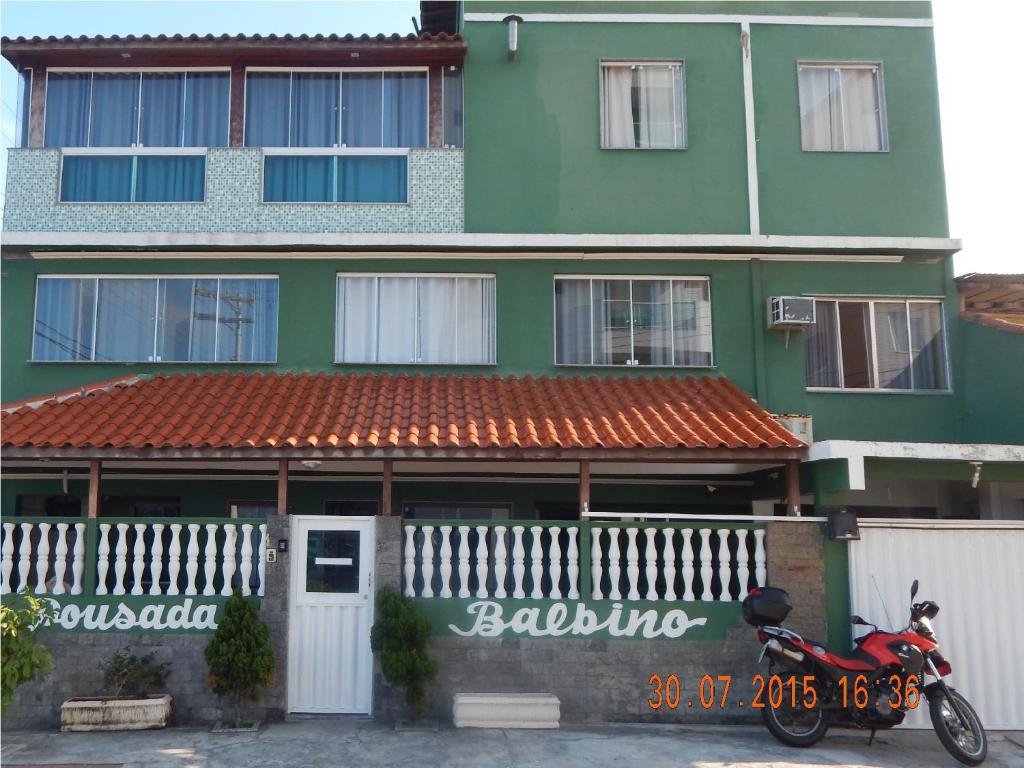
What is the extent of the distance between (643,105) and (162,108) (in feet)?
21.4

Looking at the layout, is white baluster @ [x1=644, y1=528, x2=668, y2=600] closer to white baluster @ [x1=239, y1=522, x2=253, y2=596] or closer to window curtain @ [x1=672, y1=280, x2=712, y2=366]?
window curtain @ [x1=672, y1=280, x2=712, y2=366]

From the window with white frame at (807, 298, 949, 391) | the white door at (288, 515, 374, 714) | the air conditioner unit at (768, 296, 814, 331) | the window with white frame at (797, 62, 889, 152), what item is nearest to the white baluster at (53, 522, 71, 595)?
the white door at (288, 515, 374, 714)

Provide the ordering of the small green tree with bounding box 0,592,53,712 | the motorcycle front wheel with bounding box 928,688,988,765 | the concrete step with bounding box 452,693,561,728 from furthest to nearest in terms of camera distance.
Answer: the concrete step with bounding box 452,693,561,728, the motorcycle front wheel with bounding box 928,688,988,765, the small green tree with bounding box 0,592,53,712

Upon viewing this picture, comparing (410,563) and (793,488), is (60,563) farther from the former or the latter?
(793,488)

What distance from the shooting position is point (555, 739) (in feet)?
27.4

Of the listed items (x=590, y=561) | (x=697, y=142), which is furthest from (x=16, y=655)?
(x=697, y=142)

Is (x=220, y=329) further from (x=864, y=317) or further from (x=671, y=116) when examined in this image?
(x=864, y=317)

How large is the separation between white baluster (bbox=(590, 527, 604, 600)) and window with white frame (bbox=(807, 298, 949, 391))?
14.9 feet

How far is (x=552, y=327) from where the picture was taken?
39.8 feet

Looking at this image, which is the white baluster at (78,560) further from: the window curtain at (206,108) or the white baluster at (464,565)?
the window curtain at (206,108)

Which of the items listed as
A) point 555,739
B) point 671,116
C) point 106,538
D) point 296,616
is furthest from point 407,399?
point 671,116

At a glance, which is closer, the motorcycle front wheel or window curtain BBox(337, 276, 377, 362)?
the motorcycle front wheel

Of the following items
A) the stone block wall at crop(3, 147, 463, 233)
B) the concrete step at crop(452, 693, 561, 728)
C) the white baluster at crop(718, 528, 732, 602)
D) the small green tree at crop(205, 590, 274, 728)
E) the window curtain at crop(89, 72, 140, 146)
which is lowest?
the concrete step at crop(452, 693, 561, 728)

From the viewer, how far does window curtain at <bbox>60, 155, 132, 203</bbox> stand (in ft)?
40.0
